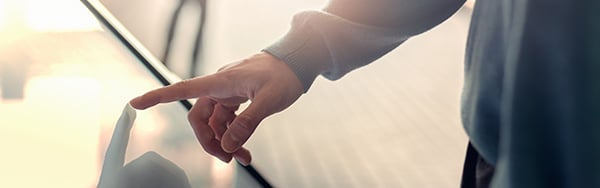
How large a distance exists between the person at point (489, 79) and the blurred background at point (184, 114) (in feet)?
0.71

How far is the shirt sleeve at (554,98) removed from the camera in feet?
1.07

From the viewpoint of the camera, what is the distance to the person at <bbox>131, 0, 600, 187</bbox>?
1.08 ft

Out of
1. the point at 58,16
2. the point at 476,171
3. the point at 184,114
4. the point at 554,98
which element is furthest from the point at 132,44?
the point at 554,98

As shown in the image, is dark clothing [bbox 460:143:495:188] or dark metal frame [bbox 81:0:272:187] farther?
dark metal frame [bbox 81:0:272:187]

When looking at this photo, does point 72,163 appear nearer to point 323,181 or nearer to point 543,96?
point 323,181

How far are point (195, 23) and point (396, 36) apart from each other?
2.46ft

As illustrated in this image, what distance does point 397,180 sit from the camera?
80 cm

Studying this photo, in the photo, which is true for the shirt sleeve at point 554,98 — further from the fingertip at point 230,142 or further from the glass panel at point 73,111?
the glass panel at point 73,111

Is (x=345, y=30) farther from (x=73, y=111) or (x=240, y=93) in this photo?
(x=73, y=111)

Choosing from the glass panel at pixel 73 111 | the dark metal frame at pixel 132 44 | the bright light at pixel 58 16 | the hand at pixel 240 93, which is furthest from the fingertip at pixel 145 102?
the bright light at pixel 58 16

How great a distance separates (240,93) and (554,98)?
231mm

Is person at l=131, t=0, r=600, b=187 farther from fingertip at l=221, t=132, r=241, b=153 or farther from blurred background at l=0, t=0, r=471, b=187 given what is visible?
blurred background at l=0, t=0, r=471, b=187

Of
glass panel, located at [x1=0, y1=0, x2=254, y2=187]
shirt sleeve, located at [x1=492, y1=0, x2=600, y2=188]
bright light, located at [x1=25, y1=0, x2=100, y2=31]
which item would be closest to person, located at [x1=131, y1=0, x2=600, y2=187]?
shirt sleeve, located at [x1=492, y1=0, x2=600, y2=188]

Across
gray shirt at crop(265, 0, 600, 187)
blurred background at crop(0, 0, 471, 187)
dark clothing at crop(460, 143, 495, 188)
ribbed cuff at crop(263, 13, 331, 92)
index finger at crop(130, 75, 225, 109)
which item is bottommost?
blurred background at crop(0, 0, 471, 187)
